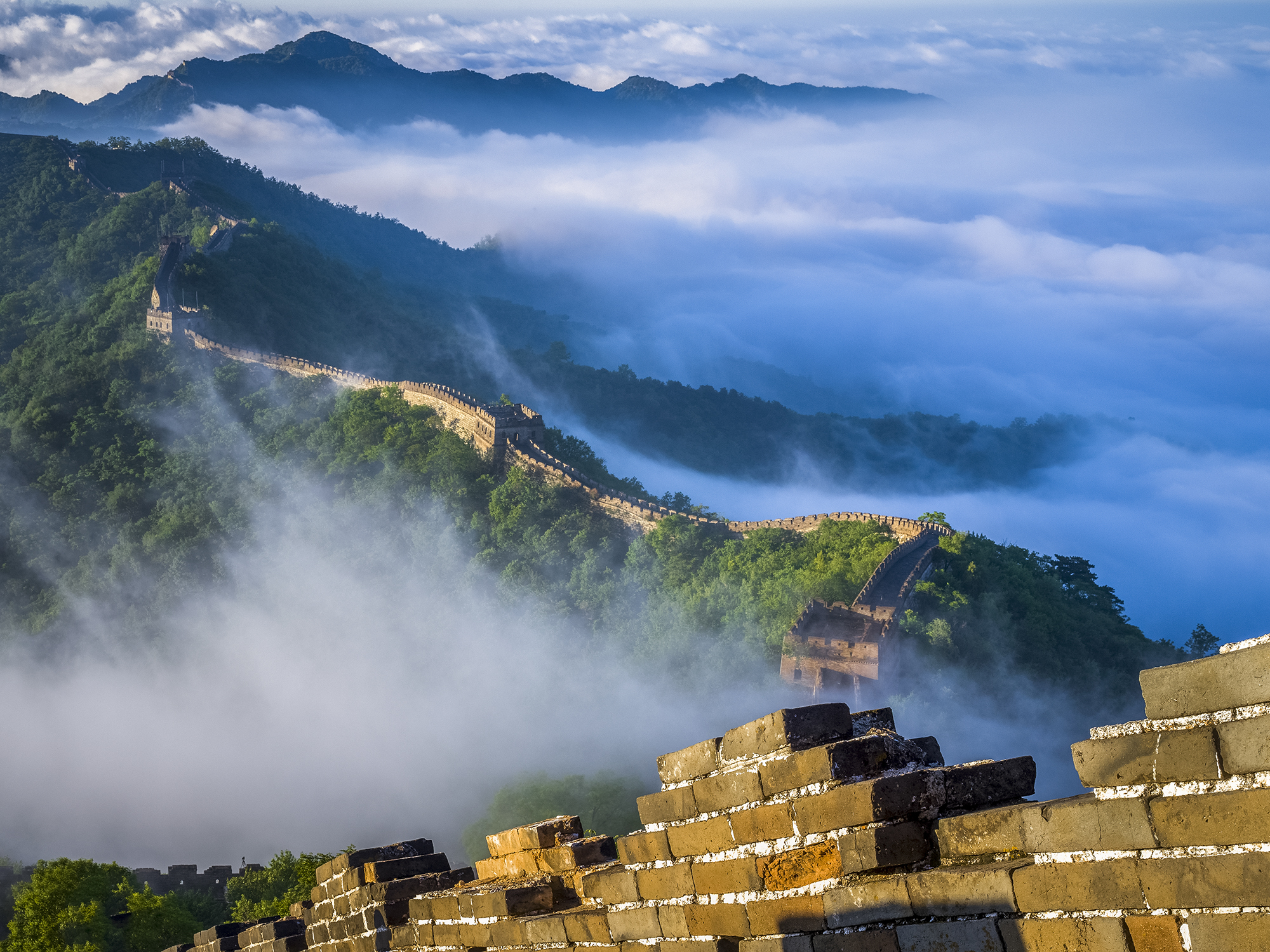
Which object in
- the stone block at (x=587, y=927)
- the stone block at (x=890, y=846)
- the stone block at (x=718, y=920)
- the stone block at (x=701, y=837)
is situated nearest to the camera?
the stone block at (x=890, y=846)

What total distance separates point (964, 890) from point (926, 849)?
21.4 inches

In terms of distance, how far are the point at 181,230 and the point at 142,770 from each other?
42608 millimetres

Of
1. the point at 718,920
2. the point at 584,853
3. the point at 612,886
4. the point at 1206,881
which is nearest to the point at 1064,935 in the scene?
the point at 1206,881

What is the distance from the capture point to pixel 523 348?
121375 millimetres

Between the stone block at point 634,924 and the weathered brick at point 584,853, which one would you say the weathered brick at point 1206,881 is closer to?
the stone block at point 634,924

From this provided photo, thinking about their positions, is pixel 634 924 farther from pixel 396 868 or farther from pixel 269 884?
pixel 269 884

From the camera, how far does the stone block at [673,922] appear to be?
8.80 metres

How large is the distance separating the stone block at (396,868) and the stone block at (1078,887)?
7.28m

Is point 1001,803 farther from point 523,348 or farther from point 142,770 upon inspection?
point 523,348

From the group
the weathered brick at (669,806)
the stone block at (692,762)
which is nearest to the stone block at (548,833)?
the weathered brick at (669,806)

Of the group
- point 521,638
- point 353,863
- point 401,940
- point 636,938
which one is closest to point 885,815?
point 636,938

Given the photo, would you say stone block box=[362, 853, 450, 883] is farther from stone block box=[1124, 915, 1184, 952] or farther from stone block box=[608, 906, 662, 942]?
stone block box=[1124, 915, 1184, 952]

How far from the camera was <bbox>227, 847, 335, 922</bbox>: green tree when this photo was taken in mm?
45281

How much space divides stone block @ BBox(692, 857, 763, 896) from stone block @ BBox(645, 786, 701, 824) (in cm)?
31
